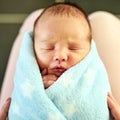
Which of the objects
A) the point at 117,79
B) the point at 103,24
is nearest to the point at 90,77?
the point at 117,79

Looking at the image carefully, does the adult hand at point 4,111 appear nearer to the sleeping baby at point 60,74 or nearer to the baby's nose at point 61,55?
Result: the sleeping baby at point 60,74

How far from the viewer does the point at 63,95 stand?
0.93 meters

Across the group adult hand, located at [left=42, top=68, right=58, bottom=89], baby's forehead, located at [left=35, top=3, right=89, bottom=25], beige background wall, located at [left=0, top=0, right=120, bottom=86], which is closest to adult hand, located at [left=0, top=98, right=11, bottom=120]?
adult hand, located at [left=42, top=68, right=58, bottom=89]

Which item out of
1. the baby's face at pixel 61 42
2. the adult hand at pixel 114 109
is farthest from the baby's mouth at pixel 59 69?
the adult hand at pixel 114 109

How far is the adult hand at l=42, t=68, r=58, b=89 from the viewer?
3.16ft

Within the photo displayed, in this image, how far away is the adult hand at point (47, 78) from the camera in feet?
3.16

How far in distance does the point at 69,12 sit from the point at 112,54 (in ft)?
0.85

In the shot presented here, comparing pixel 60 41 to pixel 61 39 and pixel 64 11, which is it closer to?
pixel 61 39

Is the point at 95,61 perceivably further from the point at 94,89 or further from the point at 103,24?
the point at 103,24

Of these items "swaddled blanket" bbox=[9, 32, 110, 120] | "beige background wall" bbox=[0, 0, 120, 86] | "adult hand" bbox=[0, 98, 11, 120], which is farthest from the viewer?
"beige background wall" bbox=[0, 0, 120, 86]

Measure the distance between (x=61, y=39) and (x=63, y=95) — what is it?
191 millimetres

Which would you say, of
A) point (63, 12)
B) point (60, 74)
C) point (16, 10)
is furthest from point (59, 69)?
point (16, 10)

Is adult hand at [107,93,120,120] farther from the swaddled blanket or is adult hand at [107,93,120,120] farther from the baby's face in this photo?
the baby's face

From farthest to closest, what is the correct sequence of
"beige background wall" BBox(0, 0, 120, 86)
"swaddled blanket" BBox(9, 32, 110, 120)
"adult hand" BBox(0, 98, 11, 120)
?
"beige background wall" BBox(0, 0, 120, 86), "adult hand" BBox(0, 98, 11, 120), "swaddled blanket" BBox(9, 32, 110, 120)
